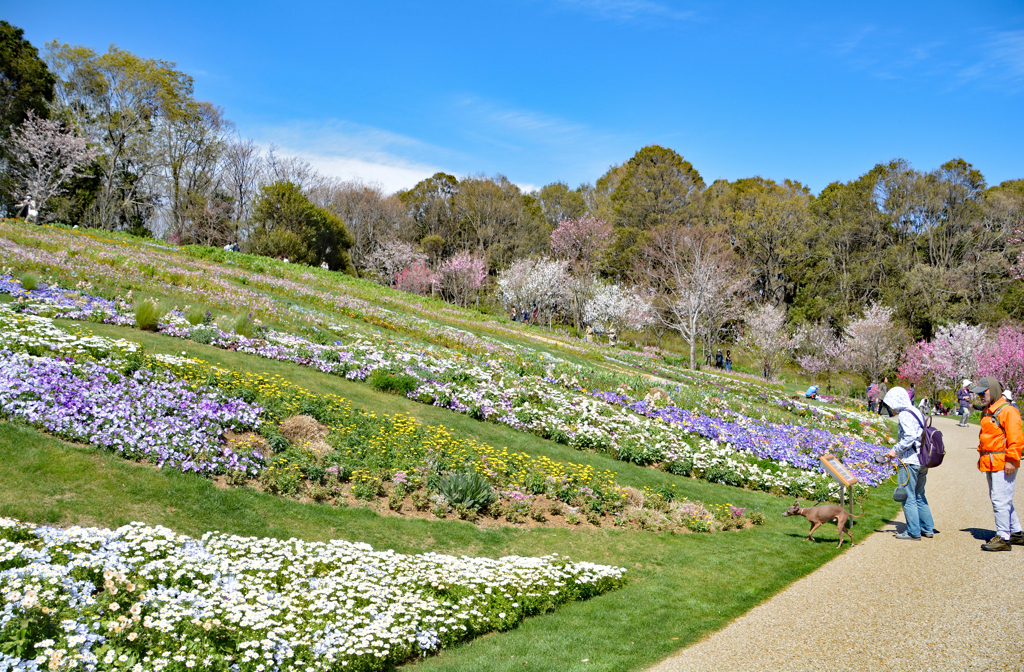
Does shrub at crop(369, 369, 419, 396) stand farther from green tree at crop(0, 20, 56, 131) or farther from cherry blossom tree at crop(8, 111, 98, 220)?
green tree at crop(0, 20, 56, 131)

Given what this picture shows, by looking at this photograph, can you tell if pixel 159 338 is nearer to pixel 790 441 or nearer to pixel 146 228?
pixel 790 441

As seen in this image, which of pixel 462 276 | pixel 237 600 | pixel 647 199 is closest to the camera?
pixel 237 600

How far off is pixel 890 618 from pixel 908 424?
3.20 meters

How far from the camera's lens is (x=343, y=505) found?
23.3ft

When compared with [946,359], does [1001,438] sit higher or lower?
lower

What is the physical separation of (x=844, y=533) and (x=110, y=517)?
8.92 metres

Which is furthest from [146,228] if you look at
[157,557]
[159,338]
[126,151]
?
[157,557]

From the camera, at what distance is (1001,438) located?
23.5 ft

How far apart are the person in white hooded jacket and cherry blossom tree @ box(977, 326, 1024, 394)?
24.0m

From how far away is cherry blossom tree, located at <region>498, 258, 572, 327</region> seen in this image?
46969 mm

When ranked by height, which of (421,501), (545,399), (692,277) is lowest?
(421,501)

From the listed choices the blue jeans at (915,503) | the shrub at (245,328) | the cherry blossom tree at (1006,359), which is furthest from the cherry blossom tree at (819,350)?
the shrub at (245,328)

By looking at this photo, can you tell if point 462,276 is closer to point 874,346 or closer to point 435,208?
point 435,208

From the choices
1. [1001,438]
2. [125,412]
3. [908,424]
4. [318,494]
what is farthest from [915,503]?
[125,412]
